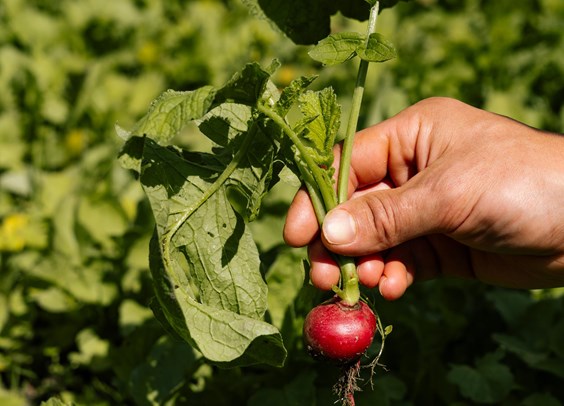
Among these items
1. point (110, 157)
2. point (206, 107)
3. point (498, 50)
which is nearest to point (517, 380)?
point (206, 107)

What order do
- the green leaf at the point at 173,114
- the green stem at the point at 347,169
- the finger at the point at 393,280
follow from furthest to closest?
the finger at the point at 393,280
the green stem at the point at 347,169
the green leaf at the point at 173,114

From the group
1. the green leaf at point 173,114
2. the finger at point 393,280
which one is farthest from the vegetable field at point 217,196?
the finger at point 393,280

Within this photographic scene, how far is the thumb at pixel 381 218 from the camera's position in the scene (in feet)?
5.90

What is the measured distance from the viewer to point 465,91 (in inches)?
160

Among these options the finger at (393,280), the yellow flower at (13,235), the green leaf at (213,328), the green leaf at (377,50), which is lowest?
the yellow flower at (13,235)

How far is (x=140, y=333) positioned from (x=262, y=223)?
2.11 ft

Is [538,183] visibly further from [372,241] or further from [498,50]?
[498,50]

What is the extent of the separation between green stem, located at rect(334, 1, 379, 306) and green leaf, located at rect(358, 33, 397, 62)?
0.10 feet

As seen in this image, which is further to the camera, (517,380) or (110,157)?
(110,157)

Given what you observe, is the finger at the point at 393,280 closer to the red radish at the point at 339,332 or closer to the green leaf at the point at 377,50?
the red radish at the point at 339,332

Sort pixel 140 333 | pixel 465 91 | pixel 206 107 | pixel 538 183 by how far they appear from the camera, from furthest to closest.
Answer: pixel 465 91 < pixel 140 333 < pixel 538 183 < pixel 206 107

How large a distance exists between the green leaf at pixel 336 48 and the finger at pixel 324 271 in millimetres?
492

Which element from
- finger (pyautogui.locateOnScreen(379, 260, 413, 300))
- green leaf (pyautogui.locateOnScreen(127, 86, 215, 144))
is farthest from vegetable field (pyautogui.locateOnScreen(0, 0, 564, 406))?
finger (pyautogui.locateOnScreen(379, 260, 413, 300))

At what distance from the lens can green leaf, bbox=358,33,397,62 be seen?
1699 millimetres
